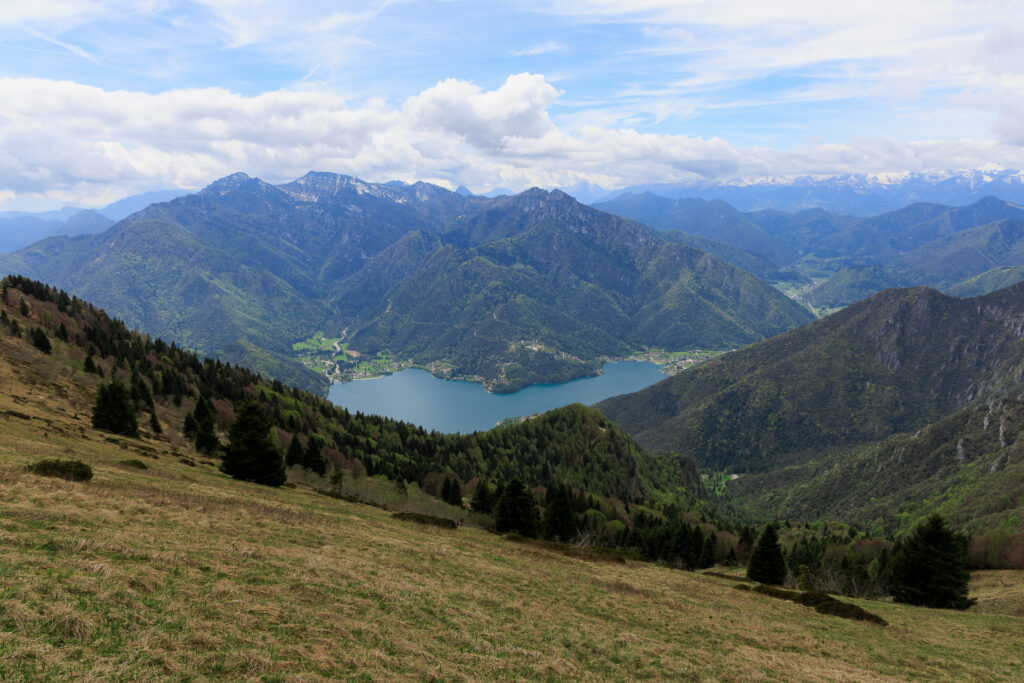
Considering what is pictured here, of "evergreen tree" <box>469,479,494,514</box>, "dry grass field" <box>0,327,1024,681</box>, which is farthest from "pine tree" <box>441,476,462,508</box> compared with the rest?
"dry grass field" <box>0,327,1024,681</box>

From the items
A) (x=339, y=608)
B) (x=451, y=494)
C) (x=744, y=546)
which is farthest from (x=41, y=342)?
(x=744, y=546)

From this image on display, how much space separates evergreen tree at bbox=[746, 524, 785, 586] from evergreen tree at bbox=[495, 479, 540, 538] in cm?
3062

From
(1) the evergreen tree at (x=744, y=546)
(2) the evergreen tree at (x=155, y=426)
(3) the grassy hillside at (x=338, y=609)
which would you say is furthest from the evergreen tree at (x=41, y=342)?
(1) the evergreen tree at (x=744, y=546)

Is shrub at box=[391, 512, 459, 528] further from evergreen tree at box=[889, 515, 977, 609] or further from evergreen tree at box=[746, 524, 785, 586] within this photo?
evergreen tree at box=[889, 515, 977, 609]

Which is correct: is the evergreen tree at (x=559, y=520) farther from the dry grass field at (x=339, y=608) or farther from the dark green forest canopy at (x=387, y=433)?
the dark green forest canopy at (x=387, y=433)

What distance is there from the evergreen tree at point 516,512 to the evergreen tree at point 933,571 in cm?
4398

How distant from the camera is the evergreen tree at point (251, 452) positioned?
52.5 metres

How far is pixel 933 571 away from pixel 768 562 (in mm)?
17262

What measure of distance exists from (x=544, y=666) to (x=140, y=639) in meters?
13.9

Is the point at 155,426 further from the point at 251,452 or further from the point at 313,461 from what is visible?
the point at 251,452

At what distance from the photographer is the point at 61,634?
42.2ft

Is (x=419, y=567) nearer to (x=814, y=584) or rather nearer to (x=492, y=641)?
(x=492, y=641)

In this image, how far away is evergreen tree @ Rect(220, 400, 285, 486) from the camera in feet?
172

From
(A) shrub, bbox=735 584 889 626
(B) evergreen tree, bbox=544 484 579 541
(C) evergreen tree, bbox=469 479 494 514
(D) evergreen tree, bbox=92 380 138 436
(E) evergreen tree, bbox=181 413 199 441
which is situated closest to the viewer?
(A) shrub, bbox=735 584 889 626
